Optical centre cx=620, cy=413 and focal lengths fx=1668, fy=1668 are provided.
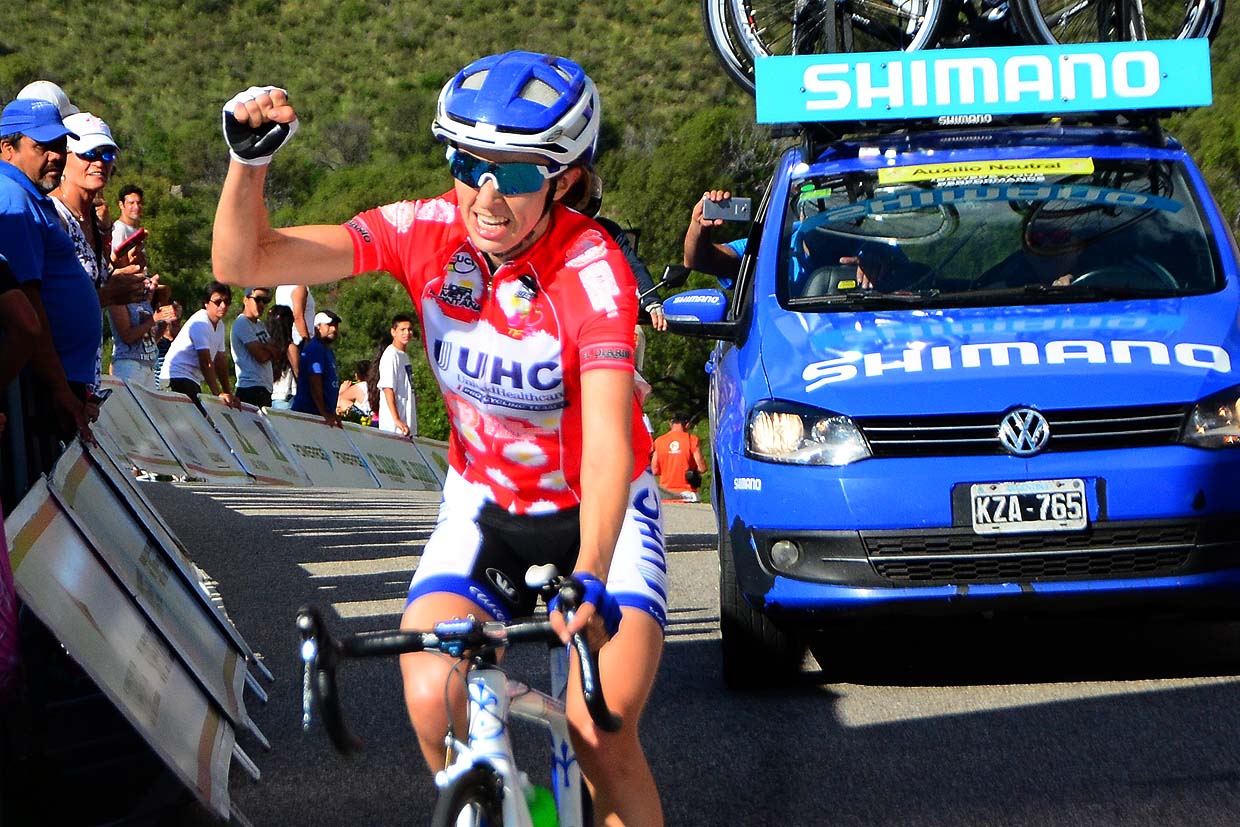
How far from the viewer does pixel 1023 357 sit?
20.2ft

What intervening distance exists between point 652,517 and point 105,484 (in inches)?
112

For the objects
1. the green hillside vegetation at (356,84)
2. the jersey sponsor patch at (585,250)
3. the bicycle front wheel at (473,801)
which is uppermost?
the jersey sponsor patch at (585,250)

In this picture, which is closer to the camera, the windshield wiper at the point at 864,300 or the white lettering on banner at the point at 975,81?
the windshield wiper at the point at 864,300

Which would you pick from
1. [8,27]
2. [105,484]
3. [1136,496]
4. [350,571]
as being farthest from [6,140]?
[8,27]

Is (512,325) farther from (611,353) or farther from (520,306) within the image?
(611,353)

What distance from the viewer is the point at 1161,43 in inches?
287

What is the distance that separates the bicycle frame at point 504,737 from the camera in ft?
9.23

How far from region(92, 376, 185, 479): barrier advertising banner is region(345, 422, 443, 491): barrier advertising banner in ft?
13.1

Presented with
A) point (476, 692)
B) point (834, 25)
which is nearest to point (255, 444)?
point (834, 25)

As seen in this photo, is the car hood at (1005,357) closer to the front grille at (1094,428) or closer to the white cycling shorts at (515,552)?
the front grille at (1094,428)

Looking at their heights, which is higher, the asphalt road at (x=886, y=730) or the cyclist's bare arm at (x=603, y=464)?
the cyclist's bare arm at (x=603, y=464)

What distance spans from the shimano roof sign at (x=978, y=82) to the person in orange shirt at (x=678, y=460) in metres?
15.0

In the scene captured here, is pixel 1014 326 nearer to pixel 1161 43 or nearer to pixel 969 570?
pixel 969 570

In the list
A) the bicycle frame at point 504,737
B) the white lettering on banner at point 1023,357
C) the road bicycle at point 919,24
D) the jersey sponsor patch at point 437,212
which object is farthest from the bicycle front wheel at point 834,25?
the bicycle frame at point 504,737
